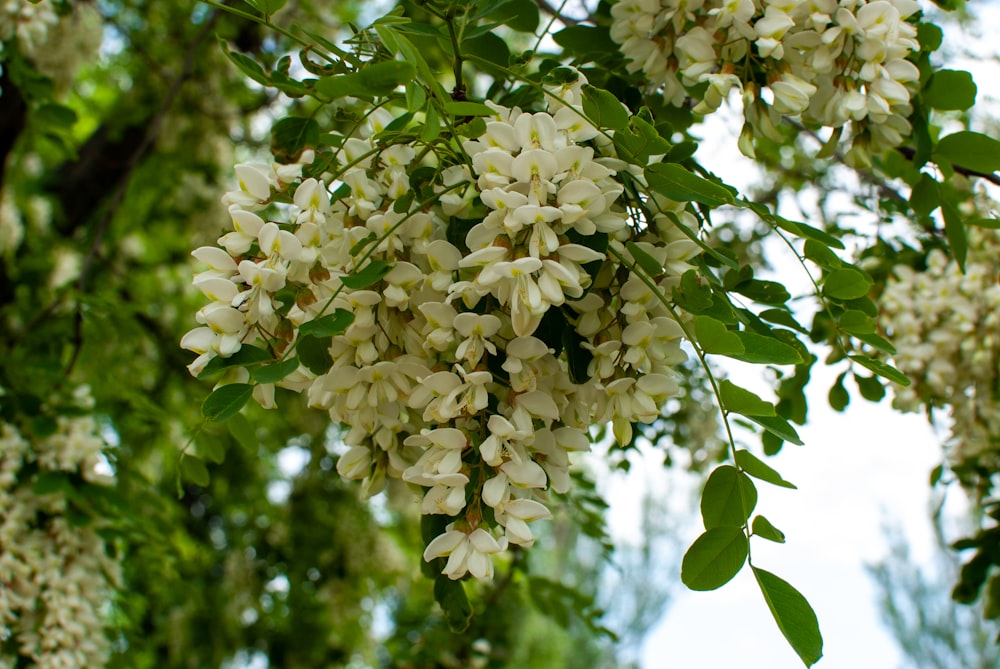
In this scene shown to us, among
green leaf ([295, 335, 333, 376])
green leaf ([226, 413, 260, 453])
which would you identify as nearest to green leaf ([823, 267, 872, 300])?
green leaf ([295, 335, 333, 376])

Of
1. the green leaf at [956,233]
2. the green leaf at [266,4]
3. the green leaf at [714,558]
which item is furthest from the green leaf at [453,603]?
the green leaf at [956,233]

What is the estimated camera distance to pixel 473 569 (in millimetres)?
693

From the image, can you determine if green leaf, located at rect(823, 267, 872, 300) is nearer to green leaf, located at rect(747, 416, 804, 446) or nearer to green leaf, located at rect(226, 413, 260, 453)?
green leaf, located at rect(747, 416, 804, 446)

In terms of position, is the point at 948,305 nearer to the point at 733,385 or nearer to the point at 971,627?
the point at 733,385

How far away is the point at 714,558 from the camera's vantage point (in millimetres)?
721

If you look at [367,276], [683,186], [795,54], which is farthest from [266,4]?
[795,54]

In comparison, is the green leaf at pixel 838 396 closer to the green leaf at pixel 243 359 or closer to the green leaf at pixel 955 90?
the green leaf at pixel 955 90

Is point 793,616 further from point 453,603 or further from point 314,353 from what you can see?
point 314,353

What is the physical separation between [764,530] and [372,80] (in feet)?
1.67

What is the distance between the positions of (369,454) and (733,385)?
36 centimetres

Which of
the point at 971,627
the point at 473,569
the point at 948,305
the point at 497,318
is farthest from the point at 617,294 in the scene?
the point at 971,627

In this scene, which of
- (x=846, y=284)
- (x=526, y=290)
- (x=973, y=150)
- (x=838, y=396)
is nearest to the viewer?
(x=526, y=290)

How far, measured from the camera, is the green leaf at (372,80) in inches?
28.1

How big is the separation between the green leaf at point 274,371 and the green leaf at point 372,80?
0.76ft
